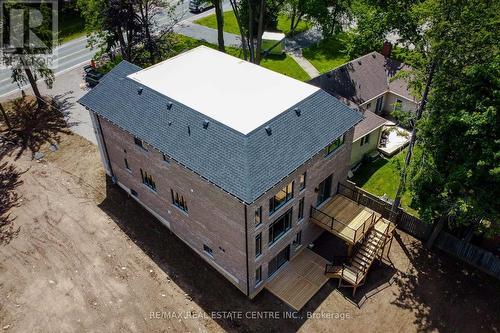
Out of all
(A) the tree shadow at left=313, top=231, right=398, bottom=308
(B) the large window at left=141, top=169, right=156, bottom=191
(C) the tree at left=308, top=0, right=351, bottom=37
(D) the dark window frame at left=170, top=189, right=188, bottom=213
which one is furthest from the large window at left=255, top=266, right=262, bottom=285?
(C) the tree at left=308, top=0, right=351, bottom=37

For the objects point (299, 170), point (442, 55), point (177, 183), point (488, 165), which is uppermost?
point (442, 55)

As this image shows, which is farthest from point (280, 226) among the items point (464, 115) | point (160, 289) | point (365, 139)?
point (365, 139)

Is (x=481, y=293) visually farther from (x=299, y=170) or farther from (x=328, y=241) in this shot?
(x=299, y=170)

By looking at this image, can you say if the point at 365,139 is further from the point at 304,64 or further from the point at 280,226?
the point at 304,64

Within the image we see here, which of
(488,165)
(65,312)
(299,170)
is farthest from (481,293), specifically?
(65,312)

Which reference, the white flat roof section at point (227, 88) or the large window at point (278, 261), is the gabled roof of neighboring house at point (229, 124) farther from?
the large window at point (278, 261)

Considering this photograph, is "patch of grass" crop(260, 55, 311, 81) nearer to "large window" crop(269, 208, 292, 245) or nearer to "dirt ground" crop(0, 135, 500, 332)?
"dirt ground" crop(0, 135, 500, 332)

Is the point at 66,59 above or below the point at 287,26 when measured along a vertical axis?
below
